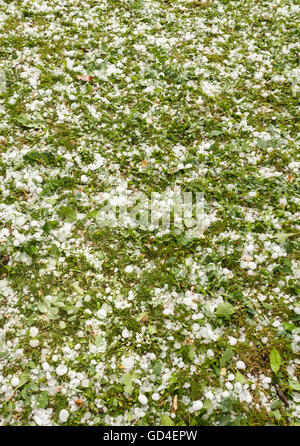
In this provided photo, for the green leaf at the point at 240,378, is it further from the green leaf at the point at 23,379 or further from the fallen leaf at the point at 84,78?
the fallen leaf at the point at 84,78

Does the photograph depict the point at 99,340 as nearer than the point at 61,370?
No

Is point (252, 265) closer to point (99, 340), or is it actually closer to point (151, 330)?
point (151, 330)

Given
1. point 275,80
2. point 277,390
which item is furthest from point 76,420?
point 275,80

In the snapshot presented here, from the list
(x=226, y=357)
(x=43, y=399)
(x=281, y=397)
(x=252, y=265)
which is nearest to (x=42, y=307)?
(x=43, y=399)

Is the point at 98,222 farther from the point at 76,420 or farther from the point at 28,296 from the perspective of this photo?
the point at 76,420

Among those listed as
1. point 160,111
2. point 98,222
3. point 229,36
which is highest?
point 229,36

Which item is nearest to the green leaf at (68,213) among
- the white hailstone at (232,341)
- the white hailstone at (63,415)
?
the white hailstone at (63,415)

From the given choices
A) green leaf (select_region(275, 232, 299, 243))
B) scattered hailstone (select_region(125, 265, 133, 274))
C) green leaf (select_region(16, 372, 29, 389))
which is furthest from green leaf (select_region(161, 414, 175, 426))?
green leaf (select_region(275, 232, 299, 243))
